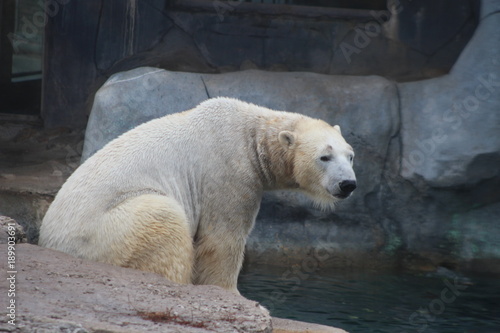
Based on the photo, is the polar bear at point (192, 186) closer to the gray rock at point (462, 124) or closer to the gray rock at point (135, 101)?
the gray rock at point (135, 101)

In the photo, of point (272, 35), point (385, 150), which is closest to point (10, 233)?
point (385, 150)

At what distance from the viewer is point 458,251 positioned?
721 centimetres

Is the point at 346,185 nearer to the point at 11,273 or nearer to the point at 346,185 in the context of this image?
the point at 346,185

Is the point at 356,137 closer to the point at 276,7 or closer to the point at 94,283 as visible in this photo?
the point at 276,7

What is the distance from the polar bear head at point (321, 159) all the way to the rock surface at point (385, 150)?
251 cm

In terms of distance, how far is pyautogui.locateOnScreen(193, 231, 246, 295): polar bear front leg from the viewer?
171 inches

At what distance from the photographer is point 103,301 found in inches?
122

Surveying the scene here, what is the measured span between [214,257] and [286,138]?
34.4 inches

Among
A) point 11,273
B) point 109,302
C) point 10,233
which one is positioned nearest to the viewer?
point 109,302

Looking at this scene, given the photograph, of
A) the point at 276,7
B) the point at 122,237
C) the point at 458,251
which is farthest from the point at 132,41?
the point at 122,237

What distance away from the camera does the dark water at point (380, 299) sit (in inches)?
218

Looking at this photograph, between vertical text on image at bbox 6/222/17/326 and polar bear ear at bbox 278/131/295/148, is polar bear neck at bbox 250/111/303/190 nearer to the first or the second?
polar bear ear at bbox 278/131/295/148

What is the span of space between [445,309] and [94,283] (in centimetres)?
354

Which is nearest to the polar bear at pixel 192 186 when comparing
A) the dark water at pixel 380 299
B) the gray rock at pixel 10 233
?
the gray rock at pixel 10 233
